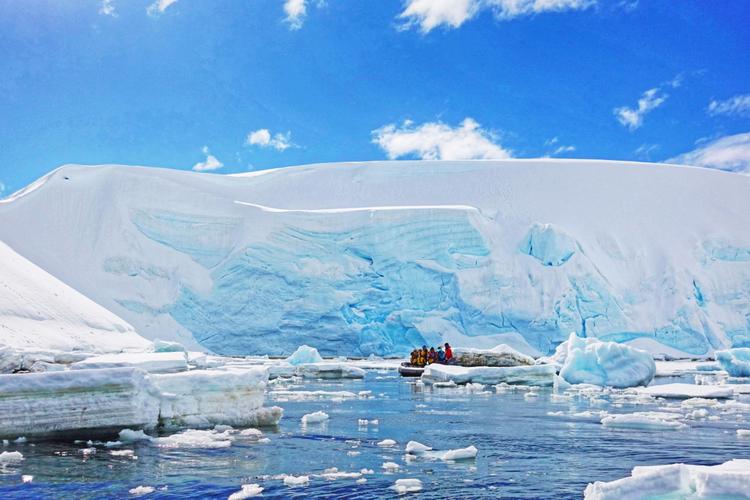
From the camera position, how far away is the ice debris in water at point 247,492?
5129 mm

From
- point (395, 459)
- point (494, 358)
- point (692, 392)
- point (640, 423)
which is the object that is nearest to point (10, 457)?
point (395, 459)

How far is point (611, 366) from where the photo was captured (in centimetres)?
1692

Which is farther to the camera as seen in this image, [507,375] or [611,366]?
[507,375]

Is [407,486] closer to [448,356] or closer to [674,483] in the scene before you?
[674,483]

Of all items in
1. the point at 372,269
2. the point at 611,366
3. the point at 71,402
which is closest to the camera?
the point at 71,402

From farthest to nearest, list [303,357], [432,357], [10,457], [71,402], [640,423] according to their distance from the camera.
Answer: [303,357]
[432,357]
[640,423]
[71,402]
[10,457]

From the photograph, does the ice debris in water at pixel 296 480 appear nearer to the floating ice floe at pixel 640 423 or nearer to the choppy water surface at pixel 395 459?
the choppy water surface at pixel 395 459

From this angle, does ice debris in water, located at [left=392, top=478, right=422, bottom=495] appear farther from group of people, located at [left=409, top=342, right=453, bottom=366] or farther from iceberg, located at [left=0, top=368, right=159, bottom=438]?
group of people, located at [left=409, top=342, right=453, bottom=366]

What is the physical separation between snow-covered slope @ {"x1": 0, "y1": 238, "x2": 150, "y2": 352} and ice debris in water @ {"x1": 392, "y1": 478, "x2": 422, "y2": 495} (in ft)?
46.8

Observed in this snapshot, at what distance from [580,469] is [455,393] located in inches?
352

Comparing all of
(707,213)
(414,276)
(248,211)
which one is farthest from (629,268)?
(248,211)

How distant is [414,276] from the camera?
32688mm

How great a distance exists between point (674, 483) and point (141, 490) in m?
3.62

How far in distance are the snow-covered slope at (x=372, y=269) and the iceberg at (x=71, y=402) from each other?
23818 millimetres
